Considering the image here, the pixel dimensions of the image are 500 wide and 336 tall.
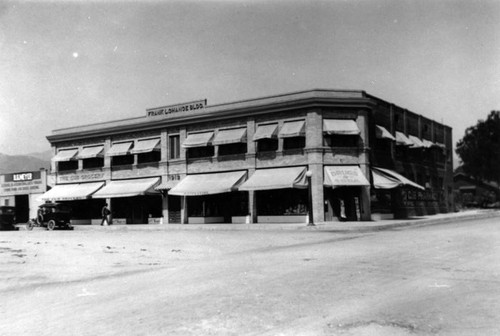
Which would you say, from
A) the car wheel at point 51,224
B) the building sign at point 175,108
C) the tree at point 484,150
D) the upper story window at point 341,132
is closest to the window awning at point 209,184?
the building sign at point 175,108

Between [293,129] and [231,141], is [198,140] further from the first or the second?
[293,129]

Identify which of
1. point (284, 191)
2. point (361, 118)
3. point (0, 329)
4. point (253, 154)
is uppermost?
point (361, 118)

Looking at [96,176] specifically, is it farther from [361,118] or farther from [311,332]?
[311,332]

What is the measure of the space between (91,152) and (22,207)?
12121 millimetres

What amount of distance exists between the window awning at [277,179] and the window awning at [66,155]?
57.0 ft

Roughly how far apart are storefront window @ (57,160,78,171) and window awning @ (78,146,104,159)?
5.73 ft

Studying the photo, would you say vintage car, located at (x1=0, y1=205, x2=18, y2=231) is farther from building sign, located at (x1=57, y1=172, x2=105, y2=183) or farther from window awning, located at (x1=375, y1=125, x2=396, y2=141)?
window awning, located at (x1=375, y1=125, x2=396, y2=141)

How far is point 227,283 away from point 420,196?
32634mm

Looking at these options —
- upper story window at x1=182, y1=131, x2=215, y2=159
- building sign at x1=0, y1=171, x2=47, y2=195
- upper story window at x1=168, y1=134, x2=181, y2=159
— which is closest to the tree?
upper story window at x1=182, y1=131, x2=215, y2=159

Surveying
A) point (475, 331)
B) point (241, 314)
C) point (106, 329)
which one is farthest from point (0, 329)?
point (475, 331)

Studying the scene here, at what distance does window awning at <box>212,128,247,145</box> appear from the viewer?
1257 inches

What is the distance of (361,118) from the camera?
99.4 ft

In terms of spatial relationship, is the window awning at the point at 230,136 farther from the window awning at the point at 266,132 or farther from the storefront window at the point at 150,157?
the storefront window at the point at 150,157

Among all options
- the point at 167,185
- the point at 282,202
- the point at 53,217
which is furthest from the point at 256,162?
the point at 53,217
